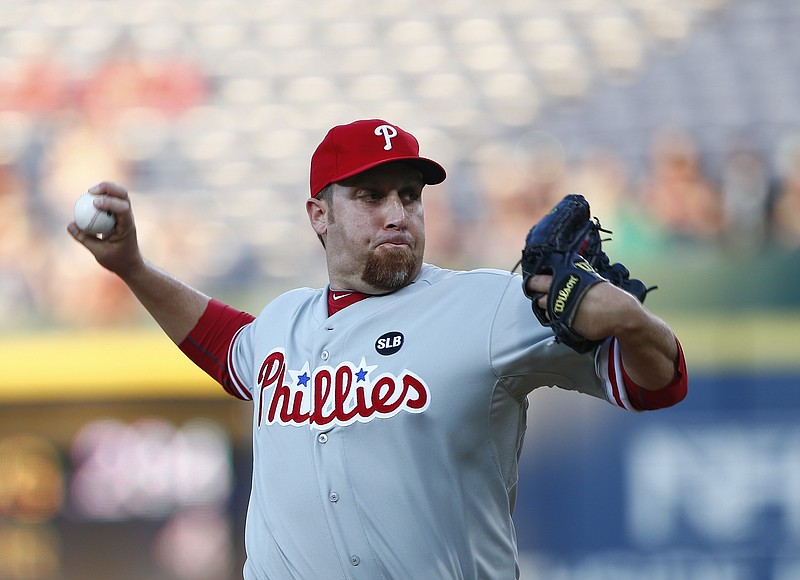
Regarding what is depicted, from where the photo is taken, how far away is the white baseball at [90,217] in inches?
110

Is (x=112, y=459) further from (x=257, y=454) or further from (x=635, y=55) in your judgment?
(x=635, y=55)

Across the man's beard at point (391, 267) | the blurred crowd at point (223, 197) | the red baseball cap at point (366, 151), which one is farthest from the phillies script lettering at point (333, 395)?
the blurred crowd at point (223, 197)

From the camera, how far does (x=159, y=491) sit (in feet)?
20.6

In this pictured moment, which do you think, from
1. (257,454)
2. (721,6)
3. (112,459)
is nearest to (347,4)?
(721,6)

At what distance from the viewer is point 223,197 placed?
743cm

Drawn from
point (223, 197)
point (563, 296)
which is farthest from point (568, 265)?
point (223, 197)

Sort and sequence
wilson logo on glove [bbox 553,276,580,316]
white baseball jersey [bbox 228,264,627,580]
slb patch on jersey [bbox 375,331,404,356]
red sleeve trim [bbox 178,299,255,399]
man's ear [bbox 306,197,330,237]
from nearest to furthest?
wilson logo on glove [bbox 553,276,580,316], white baseball jersey [bbox 228,264,627,580], slb patch on jersey [bbox 375,331,404,356], man's ear [bbox 306,197,330,237], red sleeve trim [bbox 178,299,255,399]

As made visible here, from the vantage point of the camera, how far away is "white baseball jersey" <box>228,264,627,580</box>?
90.6 inches

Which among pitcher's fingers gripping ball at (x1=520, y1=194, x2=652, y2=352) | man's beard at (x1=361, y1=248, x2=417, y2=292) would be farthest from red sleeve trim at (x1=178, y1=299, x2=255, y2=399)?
pitcher's fingers gripping ball at (x1=520, y1=194, x2=652, y2=352)

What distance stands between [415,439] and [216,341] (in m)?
0.84

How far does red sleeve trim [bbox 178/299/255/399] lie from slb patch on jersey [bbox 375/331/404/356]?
605 mm

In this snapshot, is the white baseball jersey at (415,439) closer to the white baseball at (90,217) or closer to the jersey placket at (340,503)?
the jersey placket at (340,503)

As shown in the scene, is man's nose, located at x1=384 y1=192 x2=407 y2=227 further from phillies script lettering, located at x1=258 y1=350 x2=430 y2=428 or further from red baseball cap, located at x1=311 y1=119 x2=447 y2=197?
phillies script lettering, located at x1=258 y1=350 x2=430 y2=428

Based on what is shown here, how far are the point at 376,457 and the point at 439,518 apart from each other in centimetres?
18
